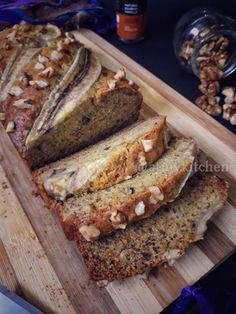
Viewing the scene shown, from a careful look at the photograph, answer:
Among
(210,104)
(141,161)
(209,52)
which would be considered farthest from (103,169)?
(209,52)

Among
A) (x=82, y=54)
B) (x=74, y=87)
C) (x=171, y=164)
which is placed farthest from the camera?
(x=82, y=54)

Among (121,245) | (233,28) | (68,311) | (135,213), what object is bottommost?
(68,311)

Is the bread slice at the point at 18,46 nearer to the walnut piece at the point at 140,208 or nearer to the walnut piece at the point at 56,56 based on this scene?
the walnut piece at the point at 56,56

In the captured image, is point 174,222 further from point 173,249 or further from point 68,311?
point 68,311

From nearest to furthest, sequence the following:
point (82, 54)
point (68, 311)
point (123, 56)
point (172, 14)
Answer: point (68, 311) → point (82, 54) → point (123, 56) → point (172, 14)

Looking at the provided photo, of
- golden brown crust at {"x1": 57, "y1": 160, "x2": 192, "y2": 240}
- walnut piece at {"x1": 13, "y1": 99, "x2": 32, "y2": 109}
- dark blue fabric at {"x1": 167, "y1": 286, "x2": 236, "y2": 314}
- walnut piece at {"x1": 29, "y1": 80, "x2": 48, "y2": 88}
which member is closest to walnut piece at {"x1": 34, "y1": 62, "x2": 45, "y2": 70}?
walnut piece at {"x1": 29, "y1": 80, "x2": 48, "y2": 88}

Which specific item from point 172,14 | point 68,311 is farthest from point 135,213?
point 172,14
